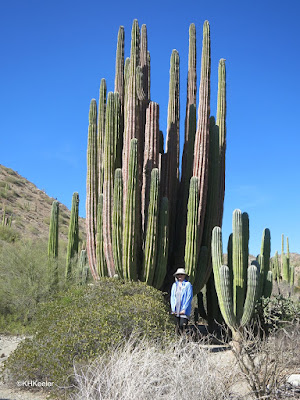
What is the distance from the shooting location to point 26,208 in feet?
124

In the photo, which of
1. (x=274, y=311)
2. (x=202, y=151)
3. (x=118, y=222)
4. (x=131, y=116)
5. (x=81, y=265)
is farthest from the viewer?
(x=81, y=265)

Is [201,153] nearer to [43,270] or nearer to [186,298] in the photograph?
→ [186,298]

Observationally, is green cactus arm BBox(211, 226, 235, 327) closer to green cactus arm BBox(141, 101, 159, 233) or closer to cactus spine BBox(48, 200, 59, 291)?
green cactus arm BBox(141, 101, 159, 233)

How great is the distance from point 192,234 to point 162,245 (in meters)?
0.85

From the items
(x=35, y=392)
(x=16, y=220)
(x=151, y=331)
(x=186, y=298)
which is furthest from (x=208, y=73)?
(x=16, y=220)

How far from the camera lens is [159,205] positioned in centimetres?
1108

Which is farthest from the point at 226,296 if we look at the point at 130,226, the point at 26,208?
the point at 26,208

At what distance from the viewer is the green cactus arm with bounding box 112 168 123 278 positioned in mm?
10680

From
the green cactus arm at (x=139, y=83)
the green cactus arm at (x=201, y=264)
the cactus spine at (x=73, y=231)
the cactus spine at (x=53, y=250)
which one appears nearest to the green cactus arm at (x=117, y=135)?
the green cactus arm at (x=139, y=83)

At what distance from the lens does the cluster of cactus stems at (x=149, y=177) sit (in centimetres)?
1071

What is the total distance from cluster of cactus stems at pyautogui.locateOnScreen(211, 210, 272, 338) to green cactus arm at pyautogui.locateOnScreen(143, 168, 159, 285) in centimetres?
139

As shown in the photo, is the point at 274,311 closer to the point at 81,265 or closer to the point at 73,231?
the point at 81,265

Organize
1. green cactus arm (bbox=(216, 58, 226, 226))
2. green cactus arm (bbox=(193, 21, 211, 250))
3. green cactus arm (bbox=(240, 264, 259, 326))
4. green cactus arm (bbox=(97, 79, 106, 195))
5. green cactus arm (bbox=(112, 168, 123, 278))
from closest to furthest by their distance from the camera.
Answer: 1. green cactus arm (bbox=(240, 264, 259, 326))
2. green cactus arm (bbox=(112, 168, 123, 278))
3. green cactus arm (bbox=(193, 21, 211, 250))
4. green cactus arm (bbox=(97, 79, 106, 195))
5. green cactus arm (bbox=(216, 58, 226, 226))

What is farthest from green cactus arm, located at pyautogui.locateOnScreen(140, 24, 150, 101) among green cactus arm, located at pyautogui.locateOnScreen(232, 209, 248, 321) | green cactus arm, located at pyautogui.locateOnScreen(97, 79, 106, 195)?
green cactus arm, located at pyautogui.locateOnScreen(232, 209, 248, 321)
